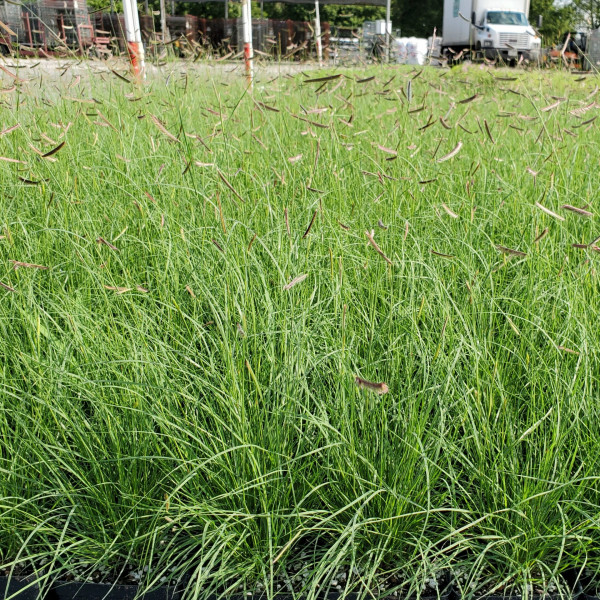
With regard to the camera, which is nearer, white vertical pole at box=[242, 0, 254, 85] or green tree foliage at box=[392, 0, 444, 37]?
white vertical pole at box=[242, 0, 254, 85]

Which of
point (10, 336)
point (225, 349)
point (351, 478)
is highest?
point (225, 349)

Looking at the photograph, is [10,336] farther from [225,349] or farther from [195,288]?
[225,349]

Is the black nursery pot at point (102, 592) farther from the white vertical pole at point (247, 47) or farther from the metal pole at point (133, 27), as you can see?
the metal pole at point (133, 27)

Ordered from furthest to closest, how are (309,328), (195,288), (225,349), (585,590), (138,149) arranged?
(138,149)
(195,288)
(309,328)
(225,349)
(585,590)

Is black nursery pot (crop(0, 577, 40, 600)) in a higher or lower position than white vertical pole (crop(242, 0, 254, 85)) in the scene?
lower

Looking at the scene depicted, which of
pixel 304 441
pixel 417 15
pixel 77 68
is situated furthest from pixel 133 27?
pixel 417 15

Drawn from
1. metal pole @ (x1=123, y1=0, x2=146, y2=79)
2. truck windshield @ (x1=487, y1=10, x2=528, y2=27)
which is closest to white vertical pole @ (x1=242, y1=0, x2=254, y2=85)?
metal pole @ (x1=123, y1=0, x2=146, y2=79)

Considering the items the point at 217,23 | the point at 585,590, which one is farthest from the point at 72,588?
the point at 217,23

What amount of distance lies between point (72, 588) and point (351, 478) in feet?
1.79

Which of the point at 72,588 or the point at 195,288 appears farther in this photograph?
the point at 195,288

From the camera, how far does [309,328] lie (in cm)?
143

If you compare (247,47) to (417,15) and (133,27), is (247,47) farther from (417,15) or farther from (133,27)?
(417,15)

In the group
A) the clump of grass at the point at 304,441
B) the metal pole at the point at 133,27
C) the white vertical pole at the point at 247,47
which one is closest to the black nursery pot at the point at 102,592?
the clump of grass at the point at 304,441

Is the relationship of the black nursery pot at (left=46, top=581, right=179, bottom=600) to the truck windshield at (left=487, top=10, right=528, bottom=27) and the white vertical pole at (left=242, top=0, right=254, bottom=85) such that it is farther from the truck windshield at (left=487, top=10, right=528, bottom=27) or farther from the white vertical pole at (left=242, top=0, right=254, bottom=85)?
the truck windshield at (left=487, top=10, right=528, bottom=27)
